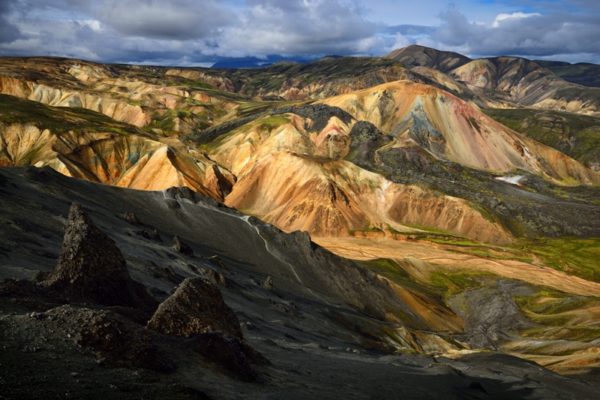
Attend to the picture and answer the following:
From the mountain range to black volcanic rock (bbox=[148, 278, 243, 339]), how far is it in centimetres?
71

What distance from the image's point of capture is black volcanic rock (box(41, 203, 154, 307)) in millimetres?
27578

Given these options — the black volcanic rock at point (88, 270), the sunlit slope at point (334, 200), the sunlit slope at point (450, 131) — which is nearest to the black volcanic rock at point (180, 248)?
the black volcanic rock at point (88, 270)

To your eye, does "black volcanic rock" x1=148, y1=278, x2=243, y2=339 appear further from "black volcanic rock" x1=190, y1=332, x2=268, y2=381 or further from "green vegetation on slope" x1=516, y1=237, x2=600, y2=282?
"green vegetation on slope" x1=516, y1=237, x2=600, y2=282

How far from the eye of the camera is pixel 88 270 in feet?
92.8

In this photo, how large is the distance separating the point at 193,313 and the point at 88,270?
5.99 metres

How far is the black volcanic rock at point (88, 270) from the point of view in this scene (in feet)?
90.5

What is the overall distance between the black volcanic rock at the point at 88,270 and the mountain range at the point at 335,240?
592 millimetres

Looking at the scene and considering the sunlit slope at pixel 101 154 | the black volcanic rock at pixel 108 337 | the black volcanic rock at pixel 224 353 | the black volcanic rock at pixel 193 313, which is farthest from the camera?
the sunlit slope at pixel 101 154

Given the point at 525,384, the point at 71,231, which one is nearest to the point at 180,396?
the point at 71,231

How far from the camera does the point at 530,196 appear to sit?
141 m

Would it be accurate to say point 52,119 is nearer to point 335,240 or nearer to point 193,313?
point 335,240

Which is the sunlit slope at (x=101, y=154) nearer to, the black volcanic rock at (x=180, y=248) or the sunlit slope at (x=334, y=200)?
the sunlit slope at (x=334, y=200)

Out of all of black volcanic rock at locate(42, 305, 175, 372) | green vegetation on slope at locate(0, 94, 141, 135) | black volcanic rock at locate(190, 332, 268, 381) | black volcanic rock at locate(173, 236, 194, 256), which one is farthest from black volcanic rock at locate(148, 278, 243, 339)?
A: green vegetation on slope at locate(0, 94, 141, 135)

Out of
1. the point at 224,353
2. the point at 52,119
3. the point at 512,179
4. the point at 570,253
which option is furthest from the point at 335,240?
the point at 224,353
